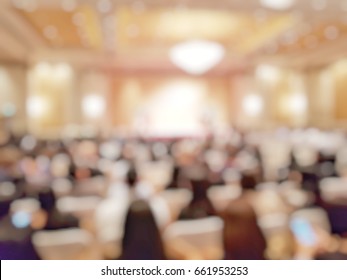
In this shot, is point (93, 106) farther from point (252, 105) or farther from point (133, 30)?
point (252, 105)

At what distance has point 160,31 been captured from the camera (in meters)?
13.1

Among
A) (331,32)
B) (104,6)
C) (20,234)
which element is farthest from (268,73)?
(20,234)

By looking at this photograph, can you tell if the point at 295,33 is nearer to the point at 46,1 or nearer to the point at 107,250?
the point at 46,1

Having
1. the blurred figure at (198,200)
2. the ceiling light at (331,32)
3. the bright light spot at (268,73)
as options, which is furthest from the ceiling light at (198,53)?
the bright light spot at (268,73)

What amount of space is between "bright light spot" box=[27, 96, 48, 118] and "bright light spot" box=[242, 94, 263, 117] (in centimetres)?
797

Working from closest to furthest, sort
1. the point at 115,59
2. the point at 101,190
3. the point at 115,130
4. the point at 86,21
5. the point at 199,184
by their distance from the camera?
the point at 199,184 → the point at 101,190 → the point at 86,21 → the point at 115,59 → the point at 115,130

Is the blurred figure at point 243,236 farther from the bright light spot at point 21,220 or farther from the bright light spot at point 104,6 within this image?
the bright light spot at point 104,6

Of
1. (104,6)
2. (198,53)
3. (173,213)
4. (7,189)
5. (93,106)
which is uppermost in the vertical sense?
(104,6)

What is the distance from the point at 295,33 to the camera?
11367mm

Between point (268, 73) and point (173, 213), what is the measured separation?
46.4 feet

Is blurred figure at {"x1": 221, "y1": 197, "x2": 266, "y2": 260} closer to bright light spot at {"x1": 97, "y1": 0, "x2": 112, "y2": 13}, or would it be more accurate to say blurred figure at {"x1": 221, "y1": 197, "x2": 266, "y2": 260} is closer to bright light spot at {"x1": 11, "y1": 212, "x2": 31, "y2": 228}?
bright light spot at {"x1": 11, "y1": 212, "x2": 31, "y2": 228}

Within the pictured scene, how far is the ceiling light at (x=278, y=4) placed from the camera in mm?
8180
